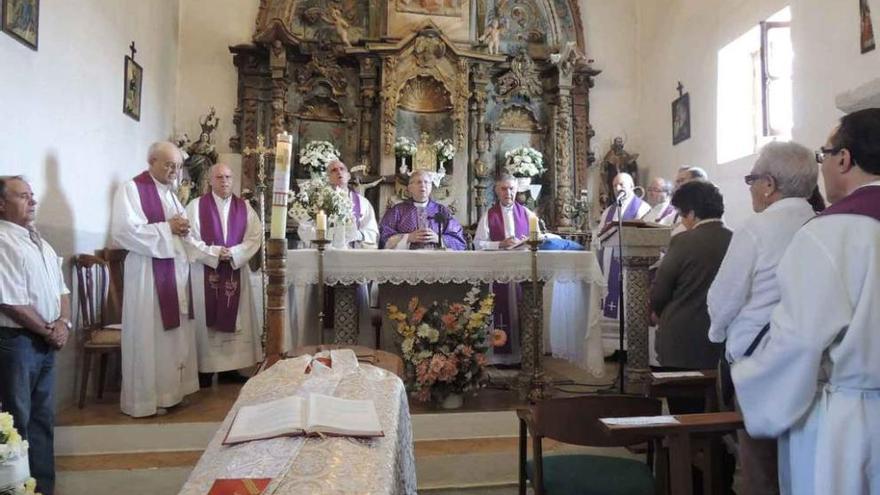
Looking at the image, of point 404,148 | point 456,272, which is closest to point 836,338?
point 456,272

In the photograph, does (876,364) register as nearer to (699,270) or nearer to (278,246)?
(699,270)

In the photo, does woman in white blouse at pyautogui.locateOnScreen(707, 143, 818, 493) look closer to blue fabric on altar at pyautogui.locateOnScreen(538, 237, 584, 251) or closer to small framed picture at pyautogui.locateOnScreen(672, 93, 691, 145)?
blue fabric on altar at pyautogui.locateOnScreen(538, 237, 584, 251)

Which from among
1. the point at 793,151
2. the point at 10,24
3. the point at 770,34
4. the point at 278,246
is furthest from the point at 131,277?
the point at 770,34

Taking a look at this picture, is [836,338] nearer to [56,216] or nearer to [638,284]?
[638,284]

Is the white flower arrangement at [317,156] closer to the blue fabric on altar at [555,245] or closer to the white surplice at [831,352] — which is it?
the blue fabric on altar at [555,245]

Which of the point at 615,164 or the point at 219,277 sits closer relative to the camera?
the point at 219,277

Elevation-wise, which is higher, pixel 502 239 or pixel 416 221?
pixel 416 221

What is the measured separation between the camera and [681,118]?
27.9 feet

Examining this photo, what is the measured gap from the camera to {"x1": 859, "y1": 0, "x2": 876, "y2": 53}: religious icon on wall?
5.12 meters

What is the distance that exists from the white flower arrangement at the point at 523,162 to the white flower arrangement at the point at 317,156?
7.90ft

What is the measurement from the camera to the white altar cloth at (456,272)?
4.85m

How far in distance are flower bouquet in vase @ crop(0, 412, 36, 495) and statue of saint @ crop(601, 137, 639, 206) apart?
27.1 feet

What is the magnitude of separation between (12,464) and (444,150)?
23.4 feet

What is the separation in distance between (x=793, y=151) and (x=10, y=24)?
474 cm
